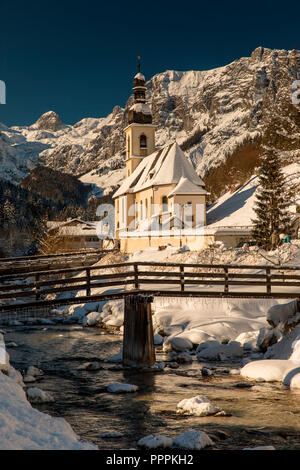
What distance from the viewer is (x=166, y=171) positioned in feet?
216

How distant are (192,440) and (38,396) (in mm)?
4851

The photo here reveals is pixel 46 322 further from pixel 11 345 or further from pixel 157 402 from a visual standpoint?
pixel 157 402

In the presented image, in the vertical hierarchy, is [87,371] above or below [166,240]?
below

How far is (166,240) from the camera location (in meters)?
52.3

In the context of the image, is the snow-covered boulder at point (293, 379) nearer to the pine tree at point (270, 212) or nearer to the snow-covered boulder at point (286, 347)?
→ the snow-covered boulder at point (286, 347)

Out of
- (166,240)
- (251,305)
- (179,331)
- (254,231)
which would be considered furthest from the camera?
(166,240)

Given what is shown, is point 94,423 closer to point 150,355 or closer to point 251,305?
point 150,355

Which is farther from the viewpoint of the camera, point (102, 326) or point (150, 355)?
point (102, 326)

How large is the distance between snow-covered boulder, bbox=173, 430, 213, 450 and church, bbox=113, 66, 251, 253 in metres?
35.4

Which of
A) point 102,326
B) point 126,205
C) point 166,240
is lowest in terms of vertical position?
point 102,326

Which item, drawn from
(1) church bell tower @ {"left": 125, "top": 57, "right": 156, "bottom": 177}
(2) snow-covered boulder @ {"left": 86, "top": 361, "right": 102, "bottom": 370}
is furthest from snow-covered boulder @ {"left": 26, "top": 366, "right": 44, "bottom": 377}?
(1) church bell tower @ {"left": 125, "top": 57, "right": 156, "bottom": 177}

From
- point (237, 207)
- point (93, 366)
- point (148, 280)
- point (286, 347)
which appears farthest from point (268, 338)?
point (237, 207)

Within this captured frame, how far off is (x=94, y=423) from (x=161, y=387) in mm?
3622

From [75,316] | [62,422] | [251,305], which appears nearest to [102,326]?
[75,316]
